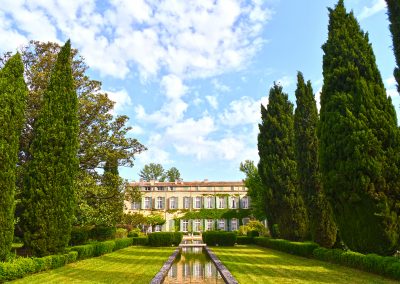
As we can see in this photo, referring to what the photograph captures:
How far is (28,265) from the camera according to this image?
387 inches

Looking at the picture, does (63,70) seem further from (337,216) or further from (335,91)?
(337,216)

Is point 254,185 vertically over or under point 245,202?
over

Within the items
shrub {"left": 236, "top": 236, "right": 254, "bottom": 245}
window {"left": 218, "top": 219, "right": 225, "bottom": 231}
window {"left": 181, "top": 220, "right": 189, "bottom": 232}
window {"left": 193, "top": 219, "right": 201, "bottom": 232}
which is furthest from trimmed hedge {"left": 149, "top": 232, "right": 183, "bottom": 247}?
window {"left": 218, "top": 219, "right": 225, "bottom": 231}

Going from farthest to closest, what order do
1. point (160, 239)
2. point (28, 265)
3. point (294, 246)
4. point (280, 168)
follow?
point (160, 239)
point (280, 168)
point (294, 246)
point (28, 265)

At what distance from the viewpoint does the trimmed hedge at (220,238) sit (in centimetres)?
2595

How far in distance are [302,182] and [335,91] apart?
579 cm

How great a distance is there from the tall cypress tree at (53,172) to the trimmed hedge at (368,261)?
9826 millimetres

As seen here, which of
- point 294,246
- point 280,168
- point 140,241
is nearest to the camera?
point 294,246

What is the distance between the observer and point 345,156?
11.7m

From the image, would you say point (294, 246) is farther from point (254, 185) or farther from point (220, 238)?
point (254, 185)

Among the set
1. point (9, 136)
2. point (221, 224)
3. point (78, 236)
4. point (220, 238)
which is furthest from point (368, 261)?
point (221, 224)

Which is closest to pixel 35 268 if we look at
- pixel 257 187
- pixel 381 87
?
pixel 381 87

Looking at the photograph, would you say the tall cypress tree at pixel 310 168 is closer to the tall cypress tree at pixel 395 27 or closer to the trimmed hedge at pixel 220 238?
the tall cypress tree at pixel 395 27

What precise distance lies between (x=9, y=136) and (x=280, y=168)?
15.6 m
